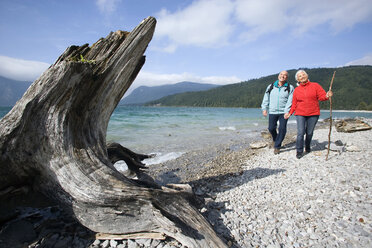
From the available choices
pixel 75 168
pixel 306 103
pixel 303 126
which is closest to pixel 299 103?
pixel 306 103

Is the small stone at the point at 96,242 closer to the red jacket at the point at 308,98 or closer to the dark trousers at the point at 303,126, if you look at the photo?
the dark trousers at the point at 303,126

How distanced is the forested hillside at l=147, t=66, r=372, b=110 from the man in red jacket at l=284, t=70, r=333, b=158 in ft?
304

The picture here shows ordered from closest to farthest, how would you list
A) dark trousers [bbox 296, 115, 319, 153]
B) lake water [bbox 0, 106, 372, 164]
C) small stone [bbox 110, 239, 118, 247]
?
small stone [bbox 110, 239, 118, 247] → dark trousers [bbox 296, 115, 319, 153] → lake water [bbox 0, 106, 372, 164]

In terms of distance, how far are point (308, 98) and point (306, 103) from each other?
170 millimetres

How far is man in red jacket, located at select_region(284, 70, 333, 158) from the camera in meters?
6.06

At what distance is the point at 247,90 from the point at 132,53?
183643 mm

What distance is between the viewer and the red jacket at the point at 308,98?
6035mm

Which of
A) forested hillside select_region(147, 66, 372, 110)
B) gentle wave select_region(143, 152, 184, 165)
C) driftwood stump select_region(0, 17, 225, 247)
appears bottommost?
gentle wave select_region(143, 152, 184, 165)

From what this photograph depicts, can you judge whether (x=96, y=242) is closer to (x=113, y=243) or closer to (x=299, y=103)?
(x=113, y=243)

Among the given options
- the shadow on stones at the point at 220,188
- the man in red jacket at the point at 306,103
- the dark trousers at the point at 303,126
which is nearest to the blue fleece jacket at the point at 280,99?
the man in red jacket at the point at 306,103

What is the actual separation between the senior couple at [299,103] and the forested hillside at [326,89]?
92537mm

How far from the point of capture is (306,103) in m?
6.14

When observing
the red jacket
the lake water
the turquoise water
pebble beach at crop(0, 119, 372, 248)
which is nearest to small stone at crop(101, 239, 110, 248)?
pebble beach at crop(0, 119, 372, 248)

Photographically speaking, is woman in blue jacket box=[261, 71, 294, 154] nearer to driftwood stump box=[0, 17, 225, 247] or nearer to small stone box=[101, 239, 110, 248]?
driftwood stump box=[0, 17, 225, 247]
